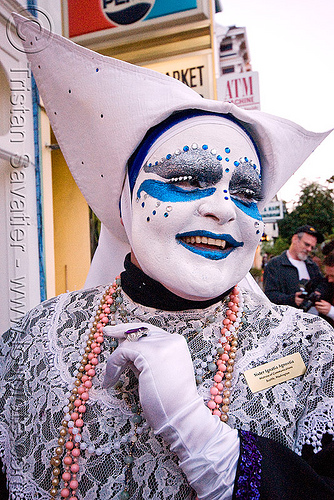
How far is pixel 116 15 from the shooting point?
430 centimetres

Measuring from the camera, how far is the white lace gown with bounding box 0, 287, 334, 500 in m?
1.10

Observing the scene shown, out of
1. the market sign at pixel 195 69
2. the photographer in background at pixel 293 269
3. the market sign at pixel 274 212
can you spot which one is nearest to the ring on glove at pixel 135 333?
the photographer in background at pixel 293 269

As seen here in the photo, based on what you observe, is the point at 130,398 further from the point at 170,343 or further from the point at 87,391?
the point at 170,343

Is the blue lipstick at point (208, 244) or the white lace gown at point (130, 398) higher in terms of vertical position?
the blue lipstick at point (208, 244)

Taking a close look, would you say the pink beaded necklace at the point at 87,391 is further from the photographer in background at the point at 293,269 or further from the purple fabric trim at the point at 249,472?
the photographer in background at the point at 293,269

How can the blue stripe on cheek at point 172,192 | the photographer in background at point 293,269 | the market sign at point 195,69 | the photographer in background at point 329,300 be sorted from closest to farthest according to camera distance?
the blue stripe on cheek at point 172,192, the photographer in background at point 329,300, the photographer in background at point 293,269, the market sign at point 195,69

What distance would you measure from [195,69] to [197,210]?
13.4 feet

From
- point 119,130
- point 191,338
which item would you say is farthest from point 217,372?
point 119,130

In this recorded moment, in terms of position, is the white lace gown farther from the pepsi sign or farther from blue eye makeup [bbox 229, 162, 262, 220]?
the pepsi sign

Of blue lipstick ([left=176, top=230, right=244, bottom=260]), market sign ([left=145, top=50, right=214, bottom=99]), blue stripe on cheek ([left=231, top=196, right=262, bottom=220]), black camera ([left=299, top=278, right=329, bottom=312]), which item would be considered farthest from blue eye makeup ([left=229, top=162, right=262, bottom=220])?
market sign ([left=145, top=50, right=214, bottom=99])

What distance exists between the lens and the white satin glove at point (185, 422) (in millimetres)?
960

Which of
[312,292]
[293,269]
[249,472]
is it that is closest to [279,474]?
[249,472]

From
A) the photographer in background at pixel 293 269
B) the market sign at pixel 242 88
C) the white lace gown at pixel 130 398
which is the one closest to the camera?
the white lace gown at pixel 130 398

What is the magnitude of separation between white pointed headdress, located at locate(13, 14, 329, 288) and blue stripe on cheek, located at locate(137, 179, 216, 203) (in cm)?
21
